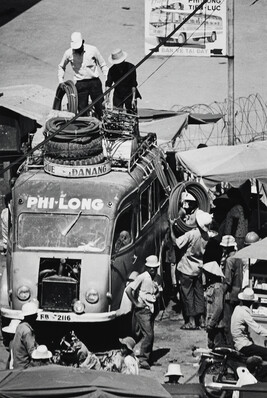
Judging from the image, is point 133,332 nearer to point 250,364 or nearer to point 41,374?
point 250,364

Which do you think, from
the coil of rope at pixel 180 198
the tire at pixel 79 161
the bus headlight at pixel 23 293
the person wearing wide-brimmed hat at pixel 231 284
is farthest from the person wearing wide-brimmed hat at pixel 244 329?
the coil of rope at pixel 180 198

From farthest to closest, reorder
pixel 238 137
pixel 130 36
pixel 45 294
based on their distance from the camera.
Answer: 1. pixel 130 36
2. pixel 238 137
3. pixel 45 294

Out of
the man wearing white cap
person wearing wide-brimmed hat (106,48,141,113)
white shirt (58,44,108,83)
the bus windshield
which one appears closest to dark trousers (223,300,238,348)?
the bus windshield

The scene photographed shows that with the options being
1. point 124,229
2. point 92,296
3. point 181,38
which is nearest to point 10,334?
point 92,296

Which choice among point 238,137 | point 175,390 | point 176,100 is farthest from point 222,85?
point 175,390

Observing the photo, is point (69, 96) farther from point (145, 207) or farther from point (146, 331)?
point (146, 331)

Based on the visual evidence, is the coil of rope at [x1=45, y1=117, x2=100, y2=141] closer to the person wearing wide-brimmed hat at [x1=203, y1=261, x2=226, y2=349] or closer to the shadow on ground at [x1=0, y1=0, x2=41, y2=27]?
the person wearing wide-brimmed hat at [x1=203, y1=261, x2=226, y2=349]

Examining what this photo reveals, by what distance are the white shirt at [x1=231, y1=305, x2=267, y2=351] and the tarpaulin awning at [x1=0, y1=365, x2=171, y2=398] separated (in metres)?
3.81

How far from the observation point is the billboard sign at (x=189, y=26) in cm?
2652

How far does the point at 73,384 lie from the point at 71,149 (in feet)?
23.5

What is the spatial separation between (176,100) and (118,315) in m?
14.2

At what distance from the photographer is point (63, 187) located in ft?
66.1

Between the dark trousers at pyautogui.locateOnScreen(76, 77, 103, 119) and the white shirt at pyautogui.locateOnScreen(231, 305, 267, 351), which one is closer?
the white shirt at pyautogui.locateOnScreen(231, 305, 267, 351)

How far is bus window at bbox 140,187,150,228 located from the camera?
21.2 meters
